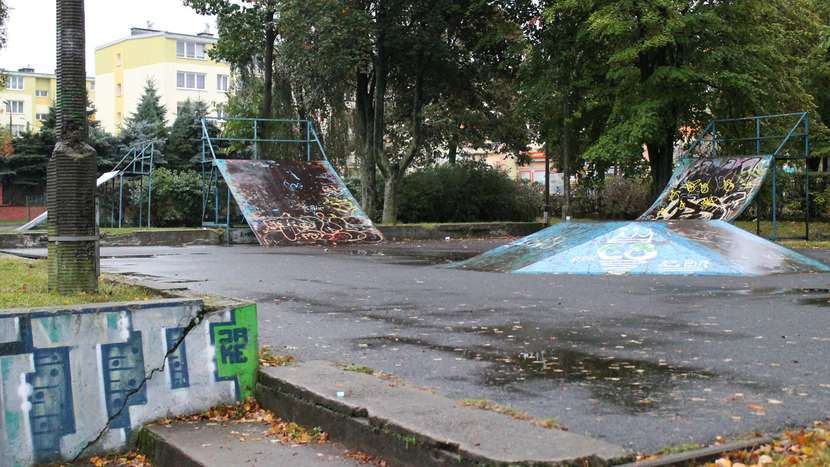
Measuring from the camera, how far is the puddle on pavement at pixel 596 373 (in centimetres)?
551

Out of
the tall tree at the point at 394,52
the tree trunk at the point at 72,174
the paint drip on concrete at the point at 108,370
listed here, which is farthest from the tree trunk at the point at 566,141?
the paint drip on concrete at the point at 108,370

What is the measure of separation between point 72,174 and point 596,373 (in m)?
4.95

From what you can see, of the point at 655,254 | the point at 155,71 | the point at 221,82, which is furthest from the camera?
the point at 221,82

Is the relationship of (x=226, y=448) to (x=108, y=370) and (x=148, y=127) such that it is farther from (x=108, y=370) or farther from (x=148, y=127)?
(x=148, y=127)

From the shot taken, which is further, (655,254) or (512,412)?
(655,254)

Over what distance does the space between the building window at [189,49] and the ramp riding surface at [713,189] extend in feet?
208

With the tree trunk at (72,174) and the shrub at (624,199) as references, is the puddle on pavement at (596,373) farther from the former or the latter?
the shrub at (624,199)

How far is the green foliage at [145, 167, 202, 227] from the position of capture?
Answer: 37.8m

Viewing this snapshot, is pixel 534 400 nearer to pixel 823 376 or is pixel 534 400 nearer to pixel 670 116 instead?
pixel 823 376

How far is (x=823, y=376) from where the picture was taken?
6.11m

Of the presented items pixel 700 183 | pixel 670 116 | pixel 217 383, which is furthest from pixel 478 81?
pixel 217 383

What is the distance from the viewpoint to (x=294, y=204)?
90.5 ft

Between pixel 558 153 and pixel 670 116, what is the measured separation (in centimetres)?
959

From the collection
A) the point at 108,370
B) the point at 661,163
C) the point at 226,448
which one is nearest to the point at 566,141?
the point at 661,163
